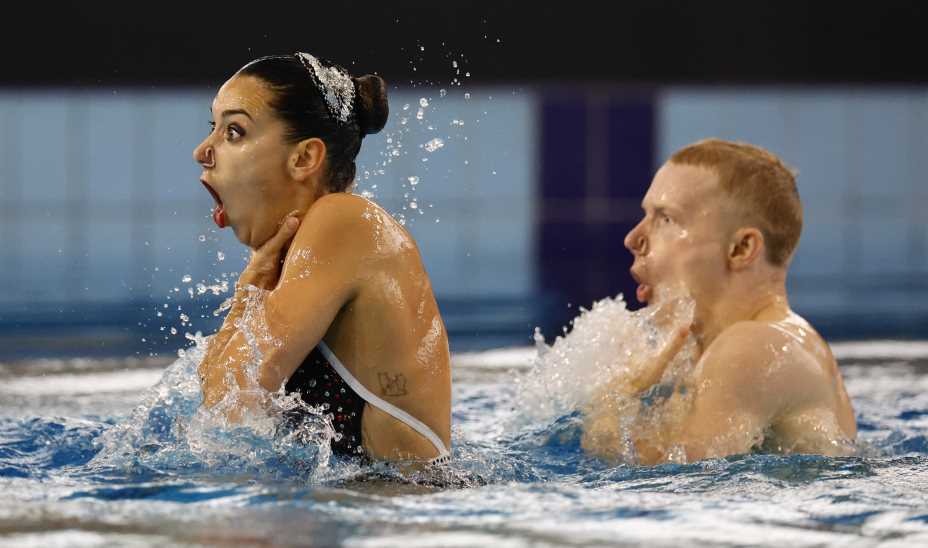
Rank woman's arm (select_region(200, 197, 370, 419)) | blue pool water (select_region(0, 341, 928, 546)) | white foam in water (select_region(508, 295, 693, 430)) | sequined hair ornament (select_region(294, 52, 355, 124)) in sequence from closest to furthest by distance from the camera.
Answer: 1. blue pool water (select_region(0, 341, 928, 546))
2. woman's arm (select_region(200, 197, 370, 419))
3. sequined hair ornament (select_region(294, 52, 355, 124))
4. white foam in water (select_region(508, 295, 693, 430))

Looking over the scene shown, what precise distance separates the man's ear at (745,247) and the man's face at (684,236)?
3 cm

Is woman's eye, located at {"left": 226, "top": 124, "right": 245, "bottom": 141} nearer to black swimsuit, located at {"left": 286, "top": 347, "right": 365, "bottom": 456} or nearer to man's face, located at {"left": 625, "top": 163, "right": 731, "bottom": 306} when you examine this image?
black swimsuit, located at {"left": 286, "top": 347, "right": 365, "bottom": 456}

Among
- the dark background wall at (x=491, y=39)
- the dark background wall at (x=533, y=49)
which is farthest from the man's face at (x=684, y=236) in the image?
the dark background wall at (x=491, y=39)

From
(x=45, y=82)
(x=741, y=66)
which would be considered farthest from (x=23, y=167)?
(x=741, y=66)

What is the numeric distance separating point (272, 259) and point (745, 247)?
155cm

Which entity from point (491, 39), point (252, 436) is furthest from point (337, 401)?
point (491, 39)

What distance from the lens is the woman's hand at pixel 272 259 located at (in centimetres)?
307

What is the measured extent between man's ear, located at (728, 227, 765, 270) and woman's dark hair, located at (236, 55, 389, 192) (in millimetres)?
1306

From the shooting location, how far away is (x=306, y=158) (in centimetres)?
306

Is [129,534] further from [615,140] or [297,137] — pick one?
[615,140]

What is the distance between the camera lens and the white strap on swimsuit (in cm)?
A: 295

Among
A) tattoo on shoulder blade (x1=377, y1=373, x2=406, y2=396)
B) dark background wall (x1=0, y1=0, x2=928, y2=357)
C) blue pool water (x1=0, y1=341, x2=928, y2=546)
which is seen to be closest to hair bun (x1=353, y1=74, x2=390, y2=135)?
tattoo on shoulder blade (x1=377, y1=373, x2=406, y2=396)

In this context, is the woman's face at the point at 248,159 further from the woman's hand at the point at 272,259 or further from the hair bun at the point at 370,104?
the hair bun at the point at 370,104

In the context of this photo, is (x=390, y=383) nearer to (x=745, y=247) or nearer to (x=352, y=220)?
(x=352, y=220)
